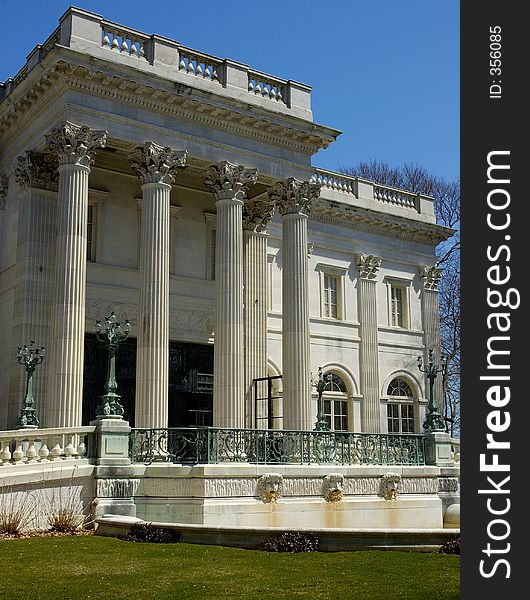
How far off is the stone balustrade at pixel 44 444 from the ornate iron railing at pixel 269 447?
1.55m

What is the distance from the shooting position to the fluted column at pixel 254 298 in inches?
1218

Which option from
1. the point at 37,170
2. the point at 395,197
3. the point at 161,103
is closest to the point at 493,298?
the point at 161,103

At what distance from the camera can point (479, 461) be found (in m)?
6.56

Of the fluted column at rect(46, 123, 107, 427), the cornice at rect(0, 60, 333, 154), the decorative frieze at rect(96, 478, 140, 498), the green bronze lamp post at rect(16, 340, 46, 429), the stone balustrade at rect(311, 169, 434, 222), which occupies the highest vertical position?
the stone balustrade at rect(311, 169, 434, 222)

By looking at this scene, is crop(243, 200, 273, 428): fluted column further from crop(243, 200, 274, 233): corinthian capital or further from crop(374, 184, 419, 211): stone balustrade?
crop(374, 184, 419, 211): stone balustrade

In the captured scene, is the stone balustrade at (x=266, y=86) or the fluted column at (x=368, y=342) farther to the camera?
the fluted column at (x=368, y=342)

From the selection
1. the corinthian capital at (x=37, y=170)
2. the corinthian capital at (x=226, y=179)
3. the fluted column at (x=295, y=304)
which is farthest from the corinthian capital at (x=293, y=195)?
the corinthian capital at (x=37, y=170)

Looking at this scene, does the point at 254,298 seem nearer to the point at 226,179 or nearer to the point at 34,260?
the point at 226,179

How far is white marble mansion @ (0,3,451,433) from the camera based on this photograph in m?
25.6

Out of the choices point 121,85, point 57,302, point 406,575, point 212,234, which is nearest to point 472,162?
point 406,575

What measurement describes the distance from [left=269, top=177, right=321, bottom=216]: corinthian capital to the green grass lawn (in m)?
16.2

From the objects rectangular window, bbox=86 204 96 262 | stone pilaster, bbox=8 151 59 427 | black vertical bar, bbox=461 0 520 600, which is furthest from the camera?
rectangular window, bbox=86 204 96 262

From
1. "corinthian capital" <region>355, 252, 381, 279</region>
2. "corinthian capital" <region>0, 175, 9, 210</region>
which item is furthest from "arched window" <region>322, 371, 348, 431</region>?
"corinthian capital" <region>0, 175, 9, 210</region>

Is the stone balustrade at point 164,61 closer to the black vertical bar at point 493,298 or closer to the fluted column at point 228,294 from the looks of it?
the fluted column at point 228,294
